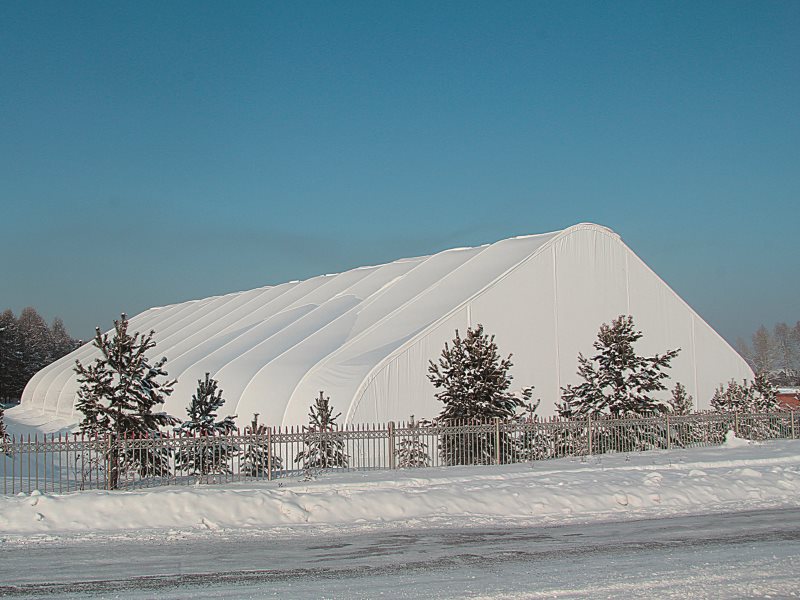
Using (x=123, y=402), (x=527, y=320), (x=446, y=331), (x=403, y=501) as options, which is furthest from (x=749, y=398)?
(x=123, y=402)

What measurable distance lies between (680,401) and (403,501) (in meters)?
22.3

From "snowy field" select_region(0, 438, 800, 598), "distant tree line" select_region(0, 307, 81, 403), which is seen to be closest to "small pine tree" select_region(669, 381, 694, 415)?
"snowy field" select_region(0, 438, 800, 598)

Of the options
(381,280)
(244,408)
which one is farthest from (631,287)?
(244,408)

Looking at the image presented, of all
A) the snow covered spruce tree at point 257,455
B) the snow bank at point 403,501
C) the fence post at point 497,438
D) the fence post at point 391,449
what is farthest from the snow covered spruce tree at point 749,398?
the snow covered spruce tree at point 257,455

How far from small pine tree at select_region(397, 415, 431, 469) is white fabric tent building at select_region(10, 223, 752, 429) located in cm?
558

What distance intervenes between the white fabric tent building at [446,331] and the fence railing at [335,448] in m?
2.63

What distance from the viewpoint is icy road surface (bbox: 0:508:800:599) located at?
9461mm

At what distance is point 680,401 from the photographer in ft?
115

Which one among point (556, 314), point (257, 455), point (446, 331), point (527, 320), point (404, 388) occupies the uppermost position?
point (556, 314)

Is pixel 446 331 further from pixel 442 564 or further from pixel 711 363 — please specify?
pixel 442 564

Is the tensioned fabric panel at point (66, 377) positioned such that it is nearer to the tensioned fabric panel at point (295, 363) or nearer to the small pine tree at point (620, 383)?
the tensioned fabric panel at point (295, 363)

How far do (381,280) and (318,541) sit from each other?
31.1m

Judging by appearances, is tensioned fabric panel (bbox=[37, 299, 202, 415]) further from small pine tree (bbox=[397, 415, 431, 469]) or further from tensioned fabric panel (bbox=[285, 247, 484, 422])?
small pine tree (bbox=[397, 415, 431, 469])

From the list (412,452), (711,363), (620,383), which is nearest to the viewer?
A: (412,452)
